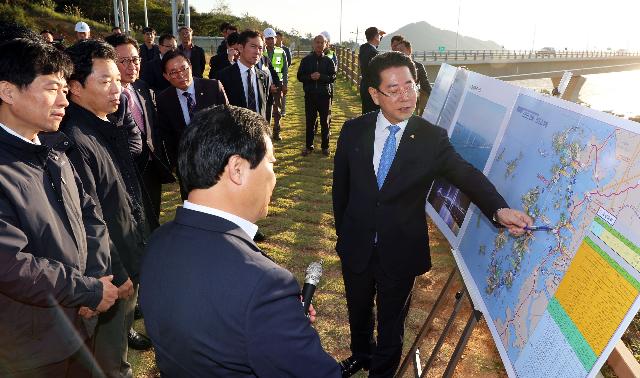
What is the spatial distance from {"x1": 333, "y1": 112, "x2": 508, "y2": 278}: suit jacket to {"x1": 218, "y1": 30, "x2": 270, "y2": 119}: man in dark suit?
311cm

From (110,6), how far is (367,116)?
45537mm

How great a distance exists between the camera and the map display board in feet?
4.59

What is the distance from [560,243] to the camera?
1.75 meters

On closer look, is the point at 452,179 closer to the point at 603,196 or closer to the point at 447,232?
the point at 447,232

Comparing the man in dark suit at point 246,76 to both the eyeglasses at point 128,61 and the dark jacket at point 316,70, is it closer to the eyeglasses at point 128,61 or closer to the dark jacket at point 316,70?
the eyeglasses at point 128,61

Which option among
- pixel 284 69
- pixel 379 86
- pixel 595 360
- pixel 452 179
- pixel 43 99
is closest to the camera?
pixel 595 360

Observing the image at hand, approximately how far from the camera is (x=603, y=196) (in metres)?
1.58

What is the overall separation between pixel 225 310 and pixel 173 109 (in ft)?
12.1

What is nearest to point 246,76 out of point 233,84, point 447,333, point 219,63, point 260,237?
point 233,84

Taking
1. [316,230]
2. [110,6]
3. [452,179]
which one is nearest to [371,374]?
[452,179]

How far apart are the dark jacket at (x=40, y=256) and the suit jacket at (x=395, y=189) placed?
57.9 inches

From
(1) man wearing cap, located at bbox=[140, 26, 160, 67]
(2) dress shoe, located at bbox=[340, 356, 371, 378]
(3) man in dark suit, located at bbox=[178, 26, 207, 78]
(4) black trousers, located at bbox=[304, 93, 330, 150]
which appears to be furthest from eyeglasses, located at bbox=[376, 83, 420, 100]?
(1) man wearing cap, located at bbox=[140, 26, 160, 67]

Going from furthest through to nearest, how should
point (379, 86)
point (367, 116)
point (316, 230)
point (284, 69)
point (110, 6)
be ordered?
point (110, 6)
point (284, 69)
point (316, 230)
point (367, 116)
point (379, 86)

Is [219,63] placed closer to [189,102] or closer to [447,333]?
[189,102]
